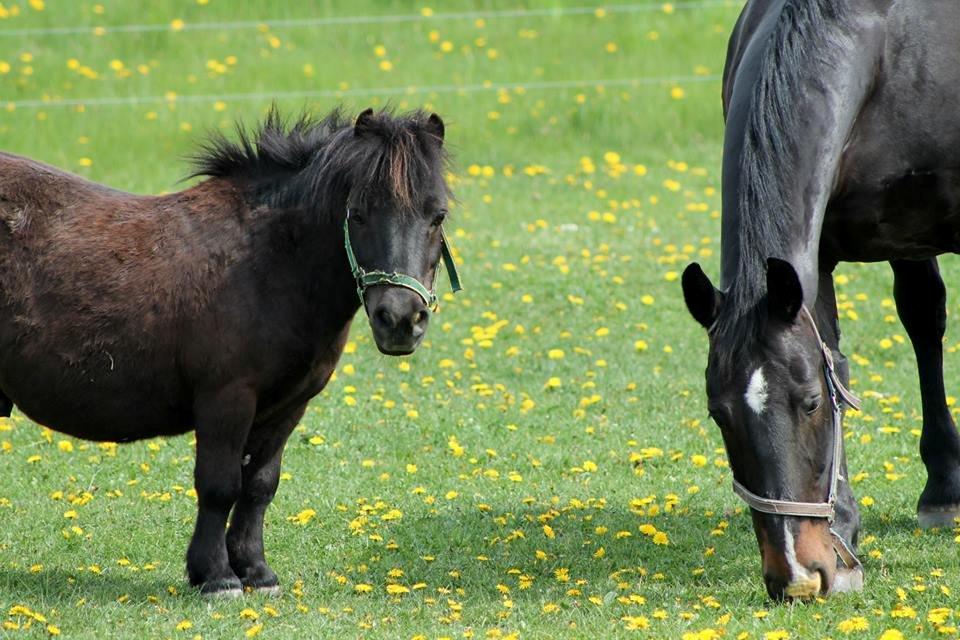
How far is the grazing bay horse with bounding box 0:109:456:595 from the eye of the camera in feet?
16.3

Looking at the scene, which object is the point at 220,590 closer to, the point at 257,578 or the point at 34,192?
the point at 257,578

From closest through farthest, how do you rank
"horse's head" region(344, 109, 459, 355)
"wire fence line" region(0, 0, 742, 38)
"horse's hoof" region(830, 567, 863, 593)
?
"horse's head" region(344, 109, 459, 355), "horse's hoof" region(830, 567, 863, 593), "wire fence line" region(0, 0, 742, 38)

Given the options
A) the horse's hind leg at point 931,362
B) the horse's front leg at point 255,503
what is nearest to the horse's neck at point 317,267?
the horse's front leg at point 255,503

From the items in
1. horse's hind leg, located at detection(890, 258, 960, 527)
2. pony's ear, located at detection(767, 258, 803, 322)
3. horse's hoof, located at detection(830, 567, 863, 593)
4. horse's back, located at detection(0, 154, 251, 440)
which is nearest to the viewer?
pony's ear, located at detection(767, 258, 803, 322)

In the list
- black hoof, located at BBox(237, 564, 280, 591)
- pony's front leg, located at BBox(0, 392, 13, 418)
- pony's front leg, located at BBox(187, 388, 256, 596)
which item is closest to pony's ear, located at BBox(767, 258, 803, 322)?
pony's front leg, located at BBox(187, 388, 256, 596)

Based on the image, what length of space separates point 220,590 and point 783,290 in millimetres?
2509

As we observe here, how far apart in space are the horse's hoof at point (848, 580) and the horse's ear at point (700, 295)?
119 cm

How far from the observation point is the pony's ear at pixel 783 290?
13.9 ft

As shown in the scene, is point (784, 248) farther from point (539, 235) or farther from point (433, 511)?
point (539, 235)

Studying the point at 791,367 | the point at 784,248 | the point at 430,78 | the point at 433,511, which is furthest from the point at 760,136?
the point at 430,78

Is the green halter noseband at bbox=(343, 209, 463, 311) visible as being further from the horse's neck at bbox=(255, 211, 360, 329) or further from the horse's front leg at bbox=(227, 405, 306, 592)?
the horse's front leg at bbox=(227, 405, 306, 592)

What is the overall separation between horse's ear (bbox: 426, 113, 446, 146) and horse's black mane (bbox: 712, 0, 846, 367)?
1189 mm

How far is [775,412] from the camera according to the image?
4.38 m

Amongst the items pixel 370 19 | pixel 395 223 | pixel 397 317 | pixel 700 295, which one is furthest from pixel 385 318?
pixel 370 19
